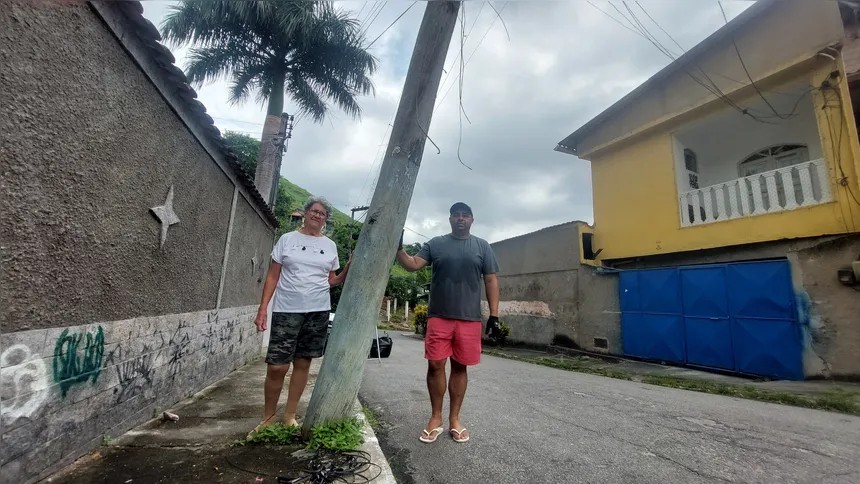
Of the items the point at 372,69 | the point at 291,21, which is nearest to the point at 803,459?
the point at 291,21

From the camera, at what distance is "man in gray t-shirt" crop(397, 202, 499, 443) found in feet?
10.1

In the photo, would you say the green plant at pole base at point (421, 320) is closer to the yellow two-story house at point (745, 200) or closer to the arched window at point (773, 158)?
the yellow two-story house at point (745, 200)

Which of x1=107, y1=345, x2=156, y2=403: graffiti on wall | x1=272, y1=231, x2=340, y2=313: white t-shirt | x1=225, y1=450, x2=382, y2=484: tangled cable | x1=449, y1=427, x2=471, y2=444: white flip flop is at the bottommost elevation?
x1=449, y1=427, x2=471, y2=444: white flip flop

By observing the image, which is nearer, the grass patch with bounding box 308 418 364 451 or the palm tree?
the grass patch with bounding box 308 418 364 451

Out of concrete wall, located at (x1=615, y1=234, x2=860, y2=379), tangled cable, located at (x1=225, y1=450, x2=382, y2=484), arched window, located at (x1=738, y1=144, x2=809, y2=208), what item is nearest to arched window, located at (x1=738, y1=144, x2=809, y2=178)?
arched window, located at (x1=738, y1=144, x2=809, y2=208)

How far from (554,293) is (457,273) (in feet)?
34.9

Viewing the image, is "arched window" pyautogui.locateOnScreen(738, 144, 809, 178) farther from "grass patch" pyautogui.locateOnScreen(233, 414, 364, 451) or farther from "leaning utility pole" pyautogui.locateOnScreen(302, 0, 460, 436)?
"grass patch" pyautogui.locateOnScreen(233, 414, 364, 451)

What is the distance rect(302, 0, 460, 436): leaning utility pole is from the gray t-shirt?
0.51 meters

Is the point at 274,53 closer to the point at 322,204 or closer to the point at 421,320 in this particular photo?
the point at 322,204

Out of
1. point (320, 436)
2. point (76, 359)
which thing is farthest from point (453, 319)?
point (76, 359)

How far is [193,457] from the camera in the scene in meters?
2.39

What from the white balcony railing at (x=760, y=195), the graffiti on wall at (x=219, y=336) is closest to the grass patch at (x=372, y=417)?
the graffiti on wall at (x=219, y=336)

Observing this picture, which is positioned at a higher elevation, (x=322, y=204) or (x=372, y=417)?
(x=322, y=204)

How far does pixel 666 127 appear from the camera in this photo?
34.9 ft
